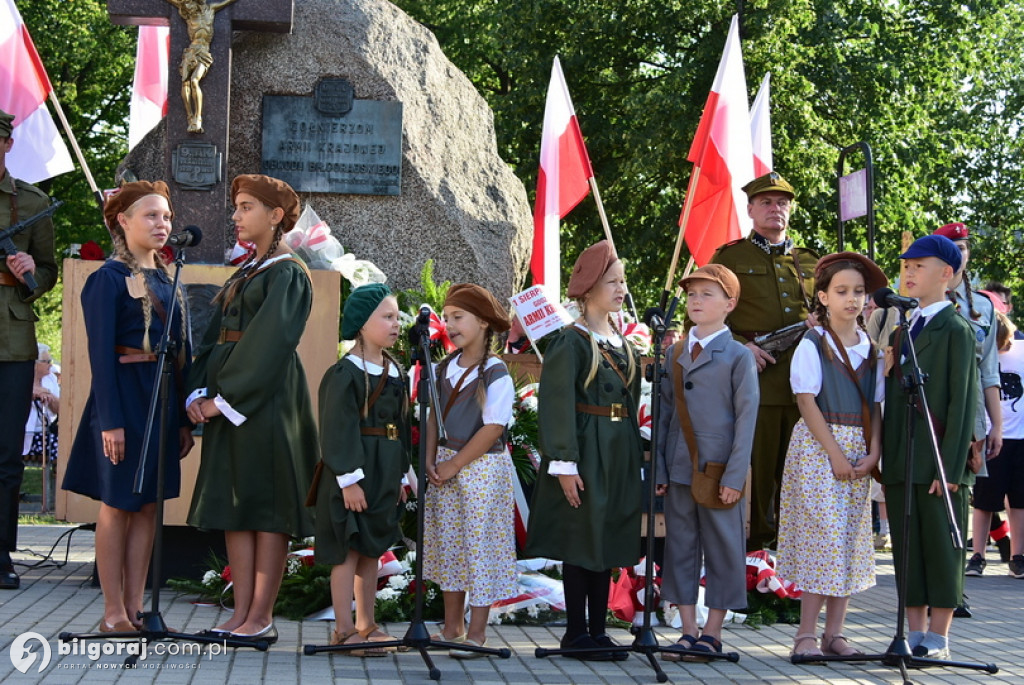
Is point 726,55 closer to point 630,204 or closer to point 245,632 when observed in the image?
point 245,632

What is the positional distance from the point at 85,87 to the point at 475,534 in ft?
69.8

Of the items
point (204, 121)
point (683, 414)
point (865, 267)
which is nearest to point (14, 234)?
point (204, 121)

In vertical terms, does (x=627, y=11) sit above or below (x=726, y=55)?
above

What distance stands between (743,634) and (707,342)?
162 centimetres

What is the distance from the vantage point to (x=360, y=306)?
5.50 metres

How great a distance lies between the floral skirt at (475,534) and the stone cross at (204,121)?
295 cm

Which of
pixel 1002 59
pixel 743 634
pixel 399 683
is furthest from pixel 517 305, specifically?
pixel 1002 59

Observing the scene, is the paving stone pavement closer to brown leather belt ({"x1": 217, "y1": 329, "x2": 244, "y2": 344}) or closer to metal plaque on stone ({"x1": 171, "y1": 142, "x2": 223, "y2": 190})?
brown leather belt ({"x1": 217, "y1": 329, "x2": 244, "y2": 344})

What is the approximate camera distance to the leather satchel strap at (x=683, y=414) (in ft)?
18.4

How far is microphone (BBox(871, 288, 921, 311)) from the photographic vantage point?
5.26 meters

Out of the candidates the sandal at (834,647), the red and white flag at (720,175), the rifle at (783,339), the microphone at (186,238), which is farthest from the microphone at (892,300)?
the red and white flag at (720,175)

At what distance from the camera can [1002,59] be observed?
22.6 metres

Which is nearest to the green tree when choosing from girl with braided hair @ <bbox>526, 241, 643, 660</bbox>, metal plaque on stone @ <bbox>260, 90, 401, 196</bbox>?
metal plaque on stone @ <bbox>260, 90, 401, 196</bbox>

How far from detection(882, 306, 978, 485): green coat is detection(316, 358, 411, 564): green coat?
2.19m
